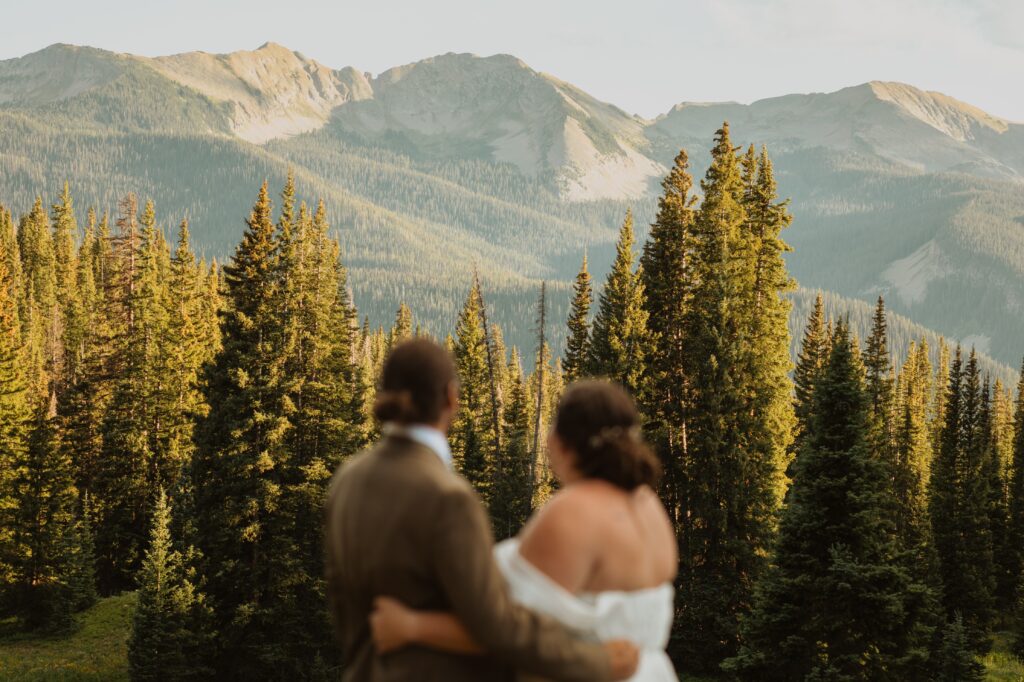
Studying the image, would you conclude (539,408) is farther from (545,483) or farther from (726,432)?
(726,432)

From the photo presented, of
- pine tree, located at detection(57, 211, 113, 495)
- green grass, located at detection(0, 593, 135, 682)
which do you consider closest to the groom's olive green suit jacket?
green grass, located at detection(0, 593, 135, 682)

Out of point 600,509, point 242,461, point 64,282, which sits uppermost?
point 600,509

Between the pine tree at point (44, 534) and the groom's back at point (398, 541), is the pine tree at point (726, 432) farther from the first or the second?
the pine tree at point (44, 534)

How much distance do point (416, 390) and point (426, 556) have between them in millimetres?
710

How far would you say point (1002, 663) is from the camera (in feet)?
122

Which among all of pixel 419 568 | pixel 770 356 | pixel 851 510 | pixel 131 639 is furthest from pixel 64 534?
pixel 419 568

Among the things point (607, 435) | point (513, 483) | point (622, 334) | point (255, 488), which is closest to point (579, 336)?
point (622, 334)

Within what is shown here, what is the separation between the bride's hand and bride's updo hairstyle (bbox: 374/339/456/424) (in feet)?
2.52

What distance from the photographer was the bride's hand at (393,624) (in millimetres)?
3662

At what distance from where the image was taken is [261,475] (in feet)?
98.8

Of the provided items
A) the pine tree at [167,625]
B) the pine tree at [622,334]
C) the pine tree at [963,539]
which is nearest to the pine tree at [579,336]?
the pine tree at [622,334]

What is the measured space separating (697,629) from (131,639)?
1865 centimetres

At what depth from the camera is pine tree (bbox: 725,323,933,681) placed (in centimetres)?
1933

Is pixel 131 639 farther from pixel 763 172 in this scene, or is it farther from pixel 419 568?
pixel 419 568
